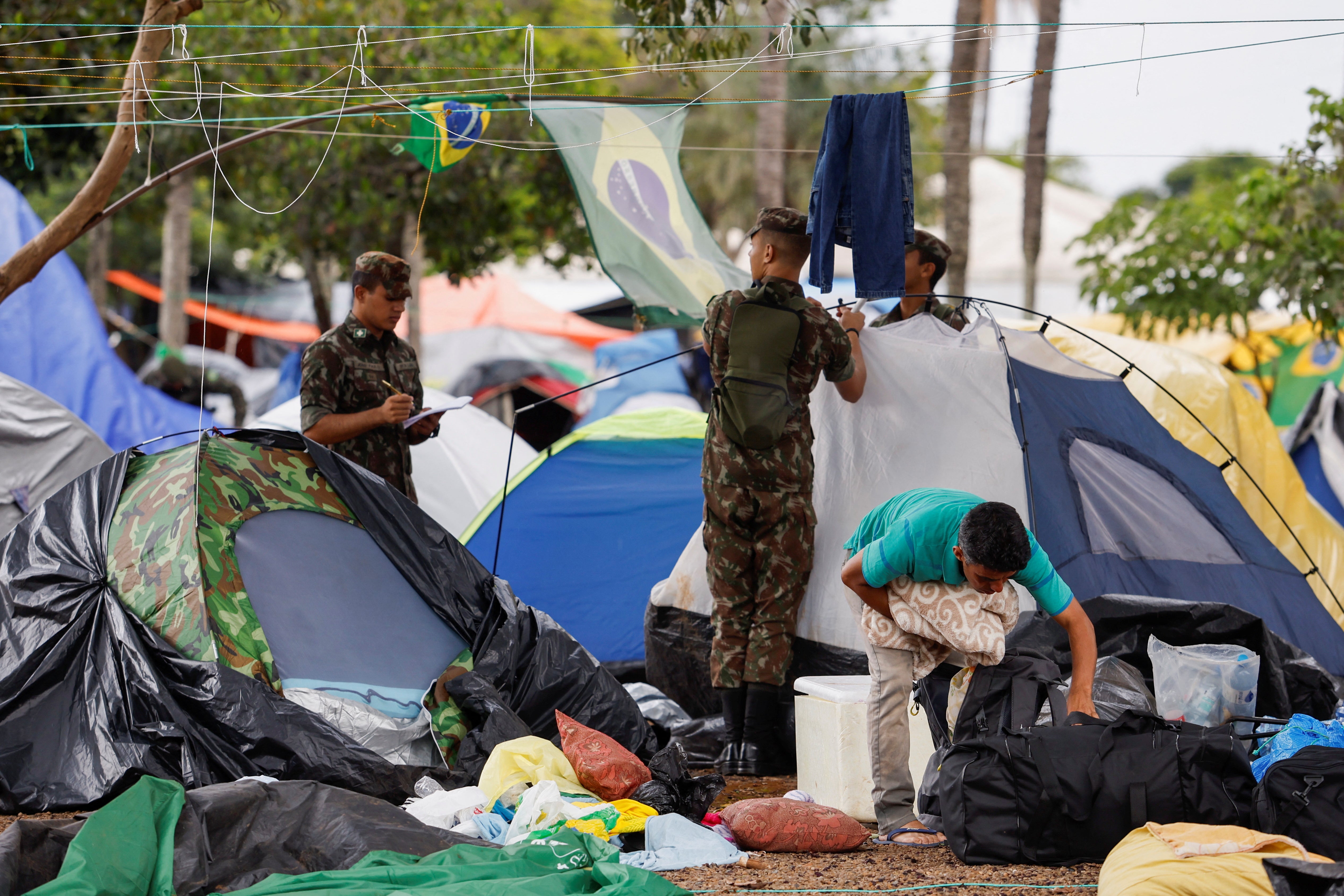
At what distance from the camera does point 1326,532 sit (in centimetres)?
664

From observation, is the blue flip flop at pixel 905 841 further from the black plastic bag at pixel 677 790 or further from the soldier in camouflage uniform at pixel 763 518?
the soldier in camouflage uniform at pixel 763 518

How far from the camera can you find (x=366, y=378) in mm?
4746

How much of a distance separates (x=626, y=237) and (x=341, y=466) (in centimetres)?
192

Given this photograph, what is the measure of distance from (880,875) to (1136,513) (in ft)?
7.72

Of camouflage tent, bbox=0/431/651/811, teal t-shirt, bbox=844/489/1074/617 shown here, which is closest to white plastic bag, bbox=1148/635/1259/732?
teal t-shirt, bbox=844/489/1074/617

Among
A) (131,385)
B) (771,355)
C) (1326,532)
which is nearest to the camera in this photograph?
(771,355)

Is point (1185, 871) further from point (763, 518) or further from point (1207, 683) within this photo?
point (763, 518)

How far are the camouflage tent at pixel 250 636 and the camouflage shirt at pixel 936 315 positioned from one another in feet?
6.23

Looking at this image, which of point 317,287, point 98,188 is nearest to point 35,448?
point 98,188

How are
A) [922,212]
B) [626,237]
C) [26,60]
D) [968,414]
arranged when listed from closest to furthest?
[968,414]
[626,237]
[26,60]
[922,212]

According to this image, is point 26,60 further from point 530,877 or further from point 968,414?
point 530,877

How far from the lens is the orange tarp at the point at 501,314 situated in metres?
20.3

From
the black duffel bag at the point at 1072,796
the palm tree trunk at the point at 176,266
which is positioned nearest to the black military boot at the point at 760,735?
the black duffel bag at the point at 1072,796

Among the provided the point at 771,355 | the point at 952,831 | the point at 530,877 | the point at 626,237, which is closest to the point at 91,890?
the point at 530,877
